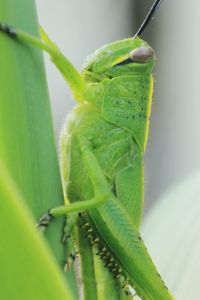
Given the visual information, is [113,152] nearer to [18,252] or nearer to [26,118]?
[26,118]

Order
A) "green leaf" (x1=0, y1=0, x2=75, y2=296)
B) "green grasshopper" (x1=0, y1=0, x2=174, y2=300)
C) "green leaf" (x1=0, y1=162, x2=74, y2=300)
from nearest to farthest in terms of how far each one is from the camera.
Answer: "green leaf" (x1=0, y1=162, x2=74, y2=300) → "green leaf" (x1=0, y1=0, x2=75, y2=296) → "green grasshopper" (x1=0, y1=0, x2=174, y2=300)

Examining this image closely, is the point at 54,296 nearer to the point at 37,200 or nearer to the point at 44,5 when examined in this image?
the point at 37,200

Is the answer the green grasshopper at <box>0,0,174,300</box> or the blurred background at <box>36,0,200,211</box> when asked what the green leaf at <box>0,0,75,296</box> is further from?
the blurred background at <box>36,0,200,211</box>

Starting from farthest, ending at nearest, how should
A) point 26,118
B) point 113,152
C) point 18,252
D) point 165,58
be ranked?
point 165,58 → point 113,152 → point 26,118 → point 18,252

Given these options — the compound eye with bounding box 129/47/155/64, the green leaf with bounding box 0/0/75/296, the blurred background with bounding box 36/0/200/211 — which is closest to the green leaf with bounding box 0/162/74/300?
the green leaf with bounding box 0/0/75/296

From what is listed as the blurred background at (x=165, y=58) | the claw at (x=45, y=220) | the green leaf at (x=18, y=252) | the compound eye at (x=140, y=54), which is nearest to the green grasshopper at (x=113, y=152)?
the compound eye at (x=140, y=54)

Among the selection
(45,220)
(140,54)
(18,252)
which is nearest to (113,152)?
(140,54)
